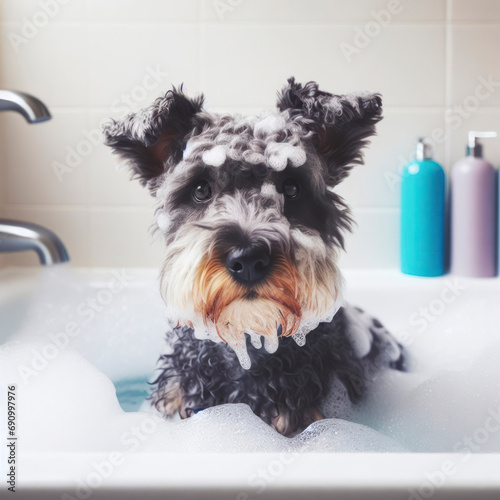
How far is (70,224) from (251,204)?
1128 millimetres

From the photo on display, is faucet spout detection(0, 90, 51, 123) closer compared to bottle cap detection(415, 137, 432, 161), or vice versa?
faucet spout detection(0, 90, 51, 123)

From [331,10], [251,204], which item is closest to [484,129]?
[331,10]

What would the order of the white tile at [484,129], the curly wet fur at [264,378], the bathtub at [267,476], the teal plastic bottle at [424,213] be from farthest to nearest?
1. the white tile at [484,129]
2. the teal plastic bottle at [424,213]
3. the curly wet fur at [264,378]
4. the bathtub at [267,476]

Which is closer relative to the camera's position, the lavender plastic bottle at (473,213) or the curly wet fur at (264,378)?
the curly wet fur at (264,378)

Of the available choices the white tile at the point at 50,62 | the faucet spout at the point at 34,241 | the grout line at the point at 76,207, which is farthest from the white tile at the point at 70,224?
the faucet spout at the point at 34,241

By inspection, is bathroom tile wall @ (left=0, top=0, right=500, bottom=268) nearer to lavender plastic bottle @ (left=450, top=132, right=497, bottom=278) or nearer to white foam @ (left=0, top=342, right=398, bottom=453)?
lavender plastic bottle @ (left=450, top=132, right=497, bottom=278)

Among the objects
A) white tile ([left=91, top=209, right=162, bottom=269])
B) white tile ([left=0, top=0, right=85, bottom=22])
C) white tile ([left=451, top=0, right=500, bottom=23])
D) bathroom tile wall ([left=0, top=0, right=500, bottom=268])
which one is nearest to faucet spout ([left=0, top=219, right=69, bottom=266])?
bathroom tile wall ([left=0, top=0, right=500, bottom=268])

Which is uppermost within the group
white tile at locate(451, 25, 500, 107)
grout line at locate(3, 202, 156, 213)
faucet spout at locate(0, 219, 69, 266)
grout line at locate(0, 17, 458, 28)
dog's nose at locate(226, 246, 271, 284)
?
grout line at locate(0, 17, 458, 28)

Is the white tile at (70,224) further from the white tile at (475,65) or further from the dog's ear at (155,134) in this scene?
the white tile at (475,65)

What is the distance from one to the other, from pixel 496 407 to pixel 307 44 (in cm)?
121

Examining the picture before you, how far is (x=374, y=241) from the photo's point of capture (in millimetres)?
1790

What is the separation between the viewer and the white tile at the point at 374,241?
69.7 inches

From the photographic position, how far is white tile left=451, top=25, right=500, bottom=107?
1.73 meters

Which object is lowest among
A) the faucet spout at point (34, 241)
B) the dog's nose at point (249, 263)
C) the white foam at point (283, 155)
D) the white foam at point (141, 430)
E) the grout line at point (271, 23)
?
the white foam at point (141, 430)
